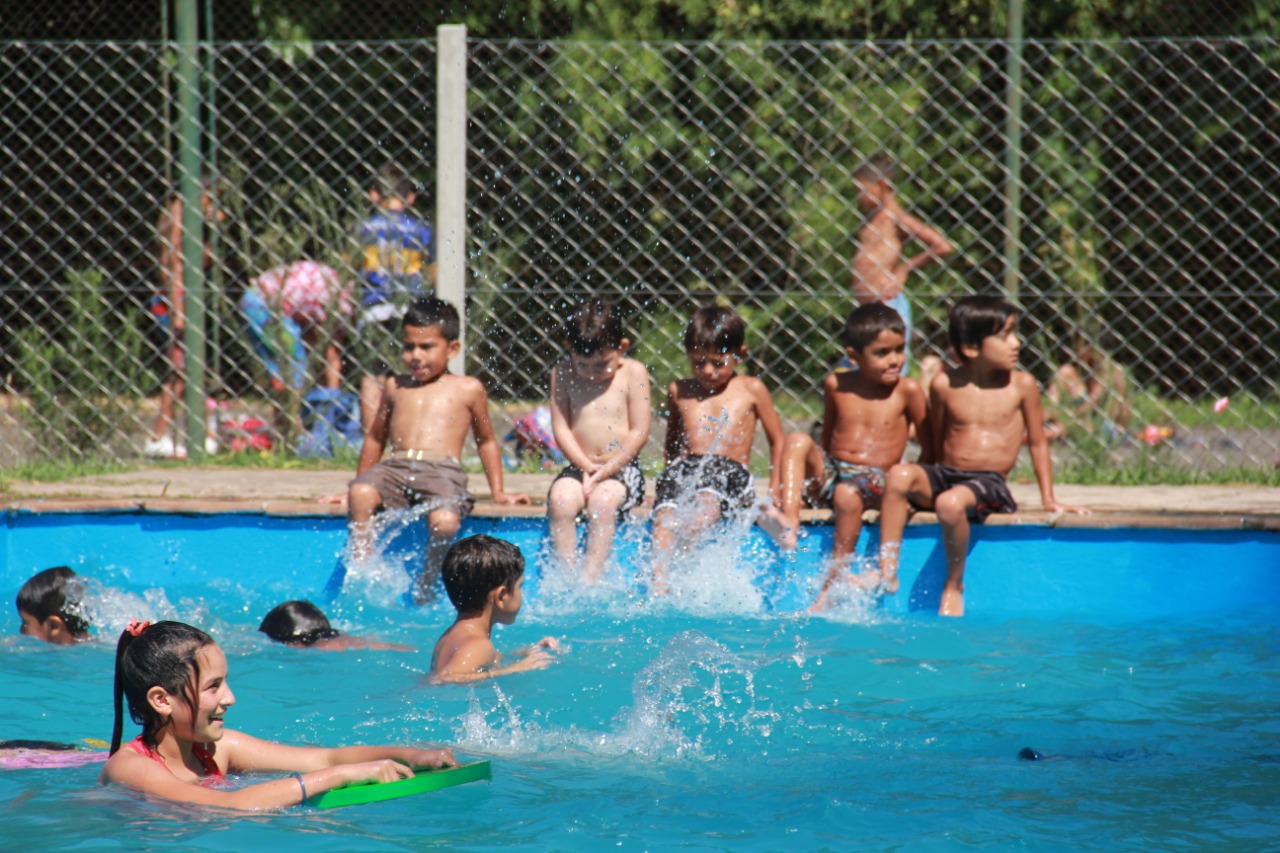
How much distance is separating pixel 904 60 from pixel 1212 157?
6.13 ft

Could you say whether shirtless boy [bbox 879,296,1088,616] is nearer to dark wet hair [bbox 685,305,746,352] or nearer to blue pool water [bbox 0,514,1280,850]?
blue pool water [bbox 0,514,1280,850]

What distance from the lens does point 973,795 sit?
3.70 metres

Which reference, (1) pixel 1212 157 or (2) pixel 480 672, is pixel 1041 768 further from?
(1) pixel 1212 157

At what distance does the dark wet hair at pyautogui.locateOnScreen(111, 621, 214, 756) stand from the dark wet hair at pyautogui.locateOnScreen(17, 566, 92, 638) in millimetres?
1995

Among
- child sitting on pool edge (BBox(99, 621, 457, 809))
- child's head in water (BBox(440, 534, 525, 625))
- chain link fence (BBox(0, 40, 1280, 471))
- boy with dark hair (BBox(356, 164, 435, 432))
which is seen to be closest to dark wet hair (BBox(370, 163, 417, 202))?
boy with dark hair (BBox(356, 164, 435, 432))

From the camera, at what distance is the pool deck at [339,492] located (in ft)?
18.9

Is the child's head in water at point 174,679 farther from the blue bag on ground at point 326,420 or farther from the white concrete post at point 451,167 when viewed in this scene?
the blue bag on ground at point 326,420

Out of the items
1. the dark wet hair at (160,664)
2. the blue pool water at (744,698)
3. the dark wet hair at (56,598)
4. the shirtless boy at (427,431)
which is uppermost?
the shirtless boy at (427,431)

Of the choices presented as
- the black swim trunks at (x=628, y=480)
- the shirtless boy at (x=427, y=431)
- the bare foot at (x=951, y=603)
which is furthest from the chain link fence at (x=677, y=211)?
the bare foot at (x=951, y=603)

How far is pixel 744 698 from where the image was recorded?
4676 mm

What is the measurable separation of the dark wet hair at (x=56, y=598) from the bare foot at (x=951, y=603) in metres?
3.24

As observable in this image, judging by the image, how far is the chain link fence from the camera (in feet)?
23.6

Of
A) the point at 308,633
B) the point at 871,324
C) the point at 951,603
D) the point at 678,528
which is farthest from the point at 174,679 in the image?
the point at 871,324

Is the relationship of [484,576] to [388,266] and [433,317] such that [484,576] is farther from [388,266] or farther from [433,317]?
[388,266]
